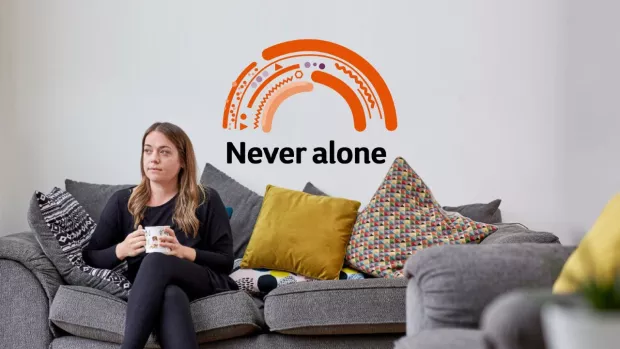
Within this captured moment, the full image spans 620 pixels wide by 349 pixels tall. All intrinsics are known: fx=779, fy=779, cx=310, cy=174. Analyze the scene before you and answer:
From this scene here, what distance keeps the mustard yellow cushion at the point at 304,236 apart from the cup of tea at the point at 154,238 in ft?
2.15

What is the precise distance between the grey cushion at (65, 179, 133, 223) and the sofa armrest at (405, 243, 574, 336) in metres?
1.86

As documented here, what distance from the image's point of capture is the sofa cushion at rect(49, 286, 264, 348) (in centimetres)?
262

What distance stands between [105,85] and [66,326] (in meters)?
1.44

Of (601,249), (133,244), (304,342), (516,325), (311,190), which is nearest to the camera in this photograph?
(516,325)

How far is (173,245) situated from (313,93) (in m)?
1.35

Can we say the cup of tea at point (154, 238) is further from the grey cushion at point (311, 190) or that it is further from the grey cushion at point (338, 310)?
the grey cushion at point (311, 190)

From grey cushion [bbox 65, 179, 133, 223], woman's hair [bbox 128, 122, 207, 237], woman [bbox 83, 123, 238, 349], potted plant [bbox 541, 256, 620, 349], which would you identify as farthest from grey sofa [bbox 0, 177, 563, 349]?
potted plant [bbox 541, 256, 620, 349]

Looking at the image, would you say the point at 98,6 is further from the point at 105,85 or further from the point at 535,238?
the point at 535,238

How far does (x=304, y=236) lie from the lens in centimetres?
320

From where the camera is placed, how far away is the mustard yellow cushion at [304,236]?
3.16m

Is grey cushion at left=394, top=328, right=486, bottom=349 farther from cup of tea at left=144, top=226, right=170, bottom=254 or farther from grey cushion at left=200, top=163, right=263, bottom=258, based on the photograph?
grey cushion at left=200, top=163, right=263, bottom=258

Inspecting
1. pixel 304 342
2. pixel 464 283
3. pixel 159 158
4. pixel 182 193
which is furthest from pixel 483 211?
pixel 464 283

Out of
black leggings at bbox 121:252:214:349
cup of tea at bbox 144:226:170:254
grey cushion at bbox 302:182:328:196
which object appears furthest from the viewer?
grey cushion at bbox 302:182:328:196

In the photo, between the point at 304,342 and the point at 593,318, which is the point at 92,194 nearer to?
the point at 304,342
